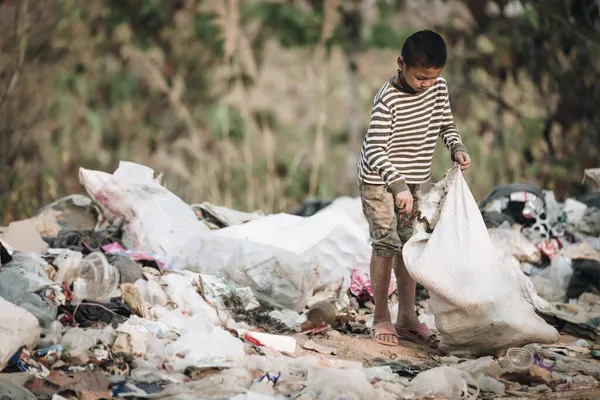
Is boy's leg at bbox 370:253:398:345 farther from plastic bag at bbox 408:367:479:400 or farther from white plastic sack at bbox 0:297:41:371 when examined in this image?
white plastic sack at bbox 0:297:41:371

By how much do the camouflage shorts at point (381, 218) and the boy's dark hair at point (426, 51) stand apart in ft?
1.88

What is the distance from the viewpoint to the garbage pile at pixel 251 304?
3178 mm

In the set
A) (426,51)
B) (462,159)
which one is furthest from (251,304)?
(426,51)

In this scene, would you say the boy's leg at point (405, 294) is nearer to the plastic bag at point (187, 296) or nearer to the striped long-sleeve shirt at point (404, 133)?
the striped long-sleeve shirt at point (404, 133)

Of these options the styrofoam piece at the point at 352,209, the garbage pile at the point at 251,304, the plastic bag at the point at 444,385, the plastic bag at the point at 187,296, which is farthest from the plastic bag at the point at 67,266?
the styrofoam piece at the point at 352,209

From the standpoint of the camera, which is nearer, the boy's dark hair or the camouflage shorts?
the boy's dark hair

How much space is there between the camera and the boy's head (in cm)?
357

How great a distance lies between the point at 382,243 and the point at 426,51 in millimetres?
856

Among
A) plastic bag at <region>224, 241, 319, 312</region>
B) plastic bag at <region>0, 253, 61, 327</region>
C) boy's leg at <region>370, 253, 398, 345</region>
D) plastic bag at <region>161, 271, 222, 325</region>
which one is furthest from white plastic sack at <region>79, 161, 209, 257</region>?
boy's leg at <region>370, 253, 398, 345</region>

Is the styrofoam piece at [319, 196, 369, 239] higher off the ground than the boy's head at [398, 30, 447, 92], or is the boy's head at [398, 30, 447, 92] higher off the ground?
the boy's head at [398, 30, 447, 92]

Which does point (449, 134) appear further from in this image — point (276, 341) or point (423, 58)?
point (276, 341)

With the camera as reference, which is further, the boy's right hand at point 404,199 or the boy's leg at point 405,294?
the boy's leg at point 405,294

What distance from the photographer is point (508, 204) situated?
543cm

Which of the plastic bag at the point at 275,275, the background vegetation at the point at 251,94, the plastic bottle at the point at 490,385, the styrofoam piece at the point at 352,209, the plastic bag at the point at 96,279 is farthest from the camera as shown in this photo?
the background vegetation at the point at 251,94
